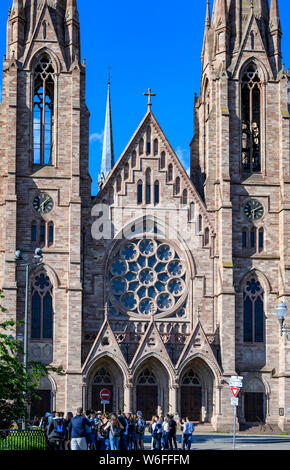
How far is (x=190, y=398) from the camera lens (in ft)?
192

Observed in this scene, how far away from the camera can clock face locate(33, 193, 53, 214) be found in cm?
5919

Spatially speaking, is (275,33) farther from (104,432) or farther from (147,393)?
(104,432)

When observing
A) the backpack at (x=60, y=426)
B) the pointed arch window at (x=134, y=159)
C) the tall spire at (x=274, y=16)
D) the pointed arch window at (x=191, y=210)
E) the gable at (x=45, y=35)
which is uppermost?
the tall spire at (x=274, y=16)

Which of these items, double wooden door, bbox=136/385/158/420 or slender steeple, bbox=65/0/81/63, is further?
slender steeple, bbox=65/0/81/63

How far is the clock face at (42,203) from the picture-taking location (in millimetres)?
59188

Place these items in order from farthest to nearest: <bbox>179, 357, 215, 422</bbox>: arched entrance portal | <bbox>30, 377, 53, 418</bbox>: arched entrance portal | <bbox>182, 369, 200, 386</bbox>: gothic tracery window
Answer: <bbox>182, 369, 200, 386</bbox>: gothic tracery window, <bbox>179, 357, 215, 422</bbox>: arched entrance portal, <bbox>30, 377, 53, 418</bbox>: arched entrance portal

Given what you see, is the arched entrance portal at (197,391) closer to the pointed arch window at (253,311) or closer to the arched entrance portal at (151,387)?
the arched entrance portal at (151,387)

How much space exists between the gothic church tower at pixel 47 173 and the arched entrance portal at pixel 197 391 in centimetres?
623

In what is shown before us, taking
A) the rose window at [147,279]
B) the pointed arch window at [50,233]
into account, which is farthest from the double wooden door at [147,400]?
the pointed arch window at [50,233]

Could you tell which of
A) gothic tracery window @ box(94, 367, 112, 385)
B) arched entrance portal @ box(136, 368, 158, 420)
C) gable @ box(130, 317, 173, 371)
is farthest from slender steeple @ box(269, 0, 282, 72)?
gothic tracery window @ box(94, 367, 112, 385)

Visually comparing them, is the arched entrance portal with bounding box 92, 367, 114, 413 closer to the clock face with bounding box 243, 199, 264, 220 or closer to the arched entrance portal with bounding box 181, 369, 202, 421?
the arched entrance portal with bounding box 181, 369, 202, 421

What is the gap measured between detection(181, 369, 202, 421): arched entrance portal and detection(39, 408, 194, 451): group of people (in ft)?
58.8

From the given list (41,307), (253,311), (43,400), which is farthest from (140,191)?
(43,400)

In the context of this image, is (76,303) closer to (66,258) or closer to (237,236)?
(66,258)
